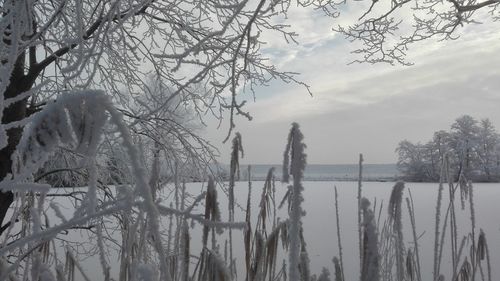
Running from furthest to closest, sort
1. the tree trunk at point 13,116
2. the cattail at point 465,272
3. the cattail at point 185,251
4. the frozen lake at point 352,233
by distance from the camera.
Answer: the frozen lake at point 352,233, the tree trunk at point 13,116, the cattail at point 465,272, the cattail at point 185,251

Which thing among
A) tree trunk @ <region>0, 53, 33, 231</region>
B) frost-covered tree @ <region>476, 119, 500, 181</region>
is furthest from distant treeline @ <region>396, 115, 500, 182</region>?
tree trunk @ <region>0, 53, 33, 231</region>

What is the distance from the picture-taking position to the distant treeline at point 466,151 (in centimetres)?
4238

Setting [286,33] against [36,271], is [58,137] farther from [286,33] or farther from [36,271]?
[286,33]

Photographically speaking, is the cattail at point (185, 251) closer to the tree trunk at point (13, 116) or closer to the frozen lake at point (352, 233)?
the frozen lake at point (352, 233)

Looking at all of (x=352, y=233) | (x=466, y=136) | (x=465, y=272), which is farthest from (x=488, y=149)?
(x=465, y=272)

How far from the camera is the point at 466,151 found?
138ft

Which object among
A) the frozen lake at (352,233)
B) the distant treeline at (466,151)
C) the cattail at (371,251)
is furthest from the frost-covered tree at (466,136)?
the cattail at (371,251)

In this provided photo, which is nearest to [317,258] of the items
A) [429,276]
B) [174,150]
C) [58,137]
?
[429,276]

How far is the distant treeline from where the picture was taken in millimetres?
42375

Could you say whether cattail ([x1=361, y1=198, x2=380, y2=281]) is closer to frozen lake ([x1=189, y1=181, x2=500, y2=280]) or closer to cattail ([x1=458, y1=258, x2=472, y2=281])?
cattail ([x1=458, y1=258, x2=472, y2=281])

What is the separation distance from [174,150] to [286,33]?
2139 mm

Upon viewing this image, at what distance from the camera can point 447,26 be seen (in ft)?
25.2

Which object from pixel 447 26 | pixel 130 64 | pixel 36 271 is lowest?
pixel 36 271

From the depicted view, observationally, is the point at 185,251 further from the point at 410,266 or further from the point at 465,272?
the point at 465,272
